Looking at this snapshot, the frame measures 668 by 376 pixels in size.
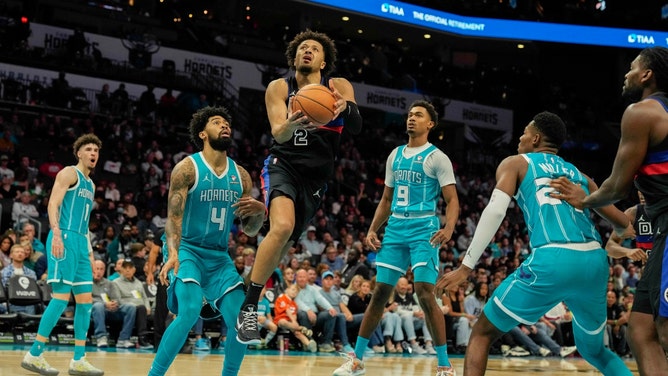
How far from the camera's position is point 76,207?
908 cm

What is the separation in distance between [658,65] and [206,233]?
11.4ft

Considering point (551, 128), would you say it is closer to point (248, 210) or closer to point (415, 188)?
point (248, 210)

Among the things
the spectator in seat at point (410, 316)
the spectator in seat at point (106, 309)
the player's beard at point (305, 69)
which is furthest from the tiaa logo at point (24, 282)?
the player's beard at point (305, 69)

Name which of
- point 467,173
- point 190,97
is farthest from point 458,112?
point 190,97

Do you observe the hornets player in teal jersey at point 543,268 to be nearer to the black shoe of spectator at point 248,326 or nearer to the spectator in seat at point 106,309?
the black shoe of spectator at point 248,326

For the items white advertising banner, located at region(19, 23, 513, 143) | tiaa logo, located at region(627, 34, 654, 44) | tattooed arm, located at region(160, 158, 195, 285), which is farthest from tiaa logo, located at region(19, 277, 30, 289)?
tiaa logo, located at region(627, 34, 654, 44)

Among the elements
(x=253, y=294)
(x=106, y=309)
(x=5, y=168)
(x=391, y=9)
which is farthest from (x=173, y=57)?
(x=253, y=294)

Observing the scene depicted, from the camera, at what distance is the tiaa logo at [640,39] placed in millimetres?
32125

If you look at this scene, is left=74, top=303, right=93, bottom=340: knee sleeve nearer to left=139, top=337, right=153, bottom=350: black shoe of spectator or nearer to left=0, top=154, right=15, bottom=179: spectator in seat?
left=139, top=337, right=153, bottom=350: black shoe of spectator

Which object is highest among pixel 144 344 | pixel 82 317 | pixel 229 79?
pixel 229 79

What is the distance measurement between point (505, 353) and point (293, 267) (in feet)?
14.4

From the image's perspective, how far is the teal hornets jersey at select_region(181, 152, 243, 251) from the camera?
6.38m

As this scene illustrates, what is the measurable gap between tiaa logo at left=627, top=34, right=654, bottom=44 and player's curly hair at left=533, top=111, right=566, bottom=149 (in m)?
28.9

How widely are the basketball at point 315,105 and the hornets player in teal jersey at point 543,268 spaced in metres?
1.38
